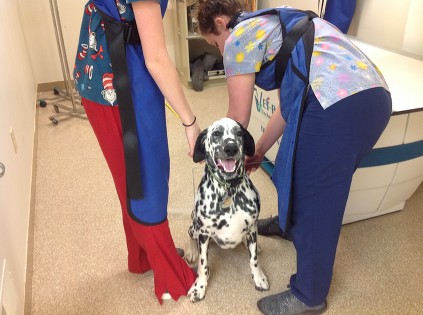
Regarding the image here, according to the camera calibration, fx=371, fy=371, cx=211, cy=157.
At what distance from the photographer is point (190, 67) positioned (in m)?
4.14

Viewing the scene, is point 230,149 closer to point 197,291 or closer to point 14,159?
point 197,291

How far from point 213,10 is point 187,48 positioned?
2.73 m

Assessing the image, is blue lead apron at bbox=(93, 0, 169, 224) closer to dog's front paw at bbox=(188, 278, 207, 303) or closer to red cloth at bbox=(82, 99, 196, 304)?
red cloth at bbox=(82, 99, 196, 304)

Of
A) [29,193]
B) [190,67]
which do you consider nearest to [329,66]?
[29,193]

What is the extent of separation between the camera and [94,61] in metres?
1.19

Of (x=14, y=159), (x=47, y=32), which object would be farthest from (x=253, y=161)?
(x=47, y=32)

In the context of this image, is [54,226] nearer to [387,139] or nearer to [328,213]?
[328,213]

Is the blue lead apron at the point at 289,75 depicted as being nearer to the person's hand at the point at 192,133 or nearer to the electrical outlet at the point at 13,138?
the person's hand at the point at 192,133

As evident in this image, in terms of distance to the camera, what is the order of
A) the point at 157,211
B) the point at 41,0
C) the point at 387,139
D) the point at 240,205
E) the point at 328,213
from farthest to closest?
the point at 41,0 → the point at 387,139 → the point at 240,205 → the point at 157,211 → the point at 328,213

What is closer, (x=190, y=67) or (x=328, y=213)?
(x=328, y=213)

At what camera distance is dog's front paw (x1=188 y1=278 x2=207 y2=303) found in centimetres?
162

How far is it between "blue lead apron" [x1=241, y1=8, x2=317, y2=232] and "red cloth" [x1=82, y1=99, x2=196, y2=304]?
20.1 inches

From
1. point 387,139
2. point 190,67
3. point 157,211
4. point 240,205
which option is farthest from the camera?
point 190,67

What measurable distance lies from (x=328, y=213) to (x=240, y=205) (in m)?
0.37
